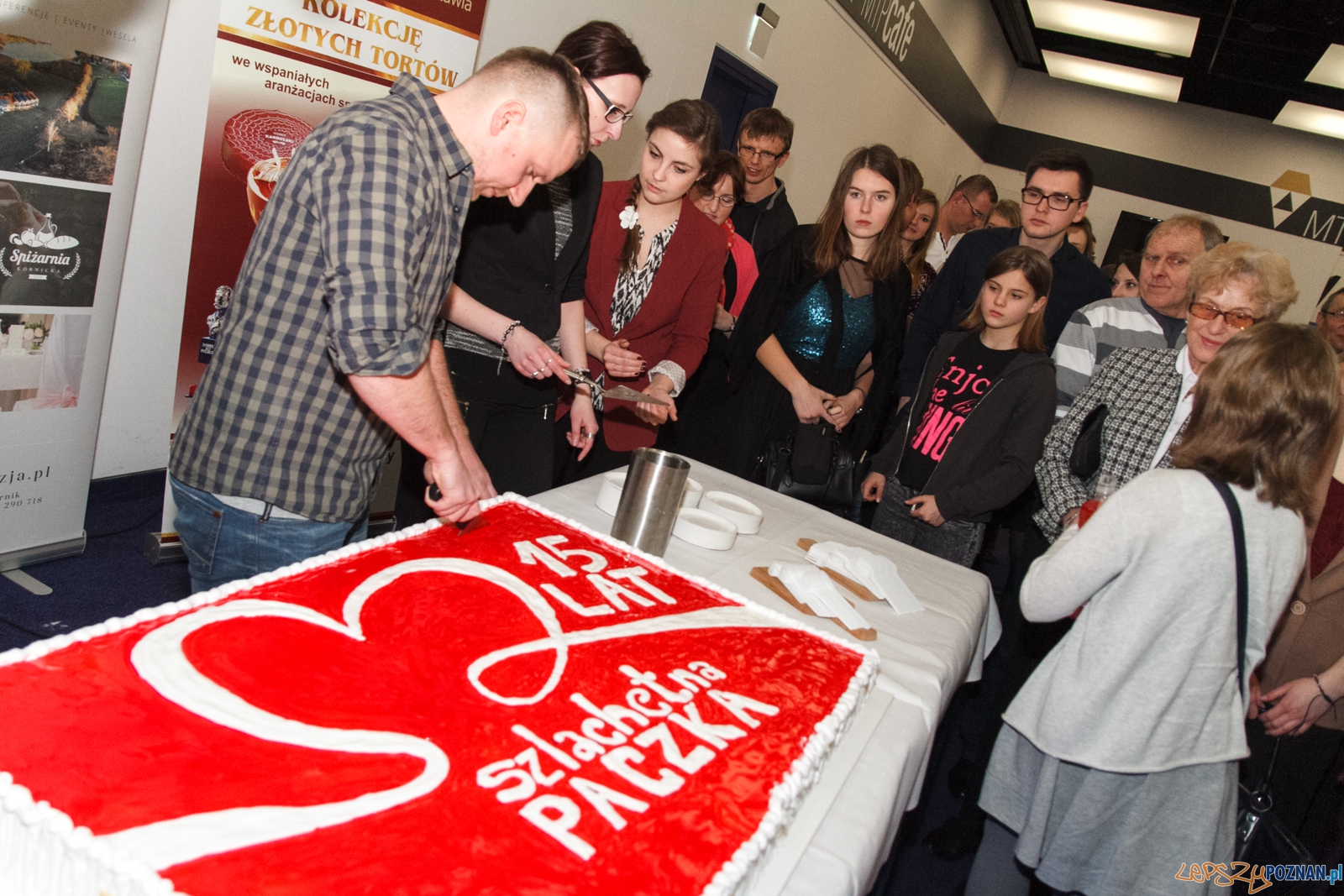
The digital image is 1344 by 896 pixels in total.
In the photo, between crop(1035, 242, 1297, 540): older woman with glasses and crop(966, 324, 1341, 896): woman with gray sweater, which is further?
crop(1035, 242, 1297, 540): older woman with glasses

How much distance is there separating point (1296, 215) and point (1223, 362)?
11.4m

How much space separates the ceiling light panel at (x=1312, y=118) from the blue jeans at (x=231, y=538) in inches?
448

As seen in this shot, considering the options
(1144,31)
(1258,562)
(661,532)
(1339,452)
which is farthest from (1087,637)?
(1144,31)

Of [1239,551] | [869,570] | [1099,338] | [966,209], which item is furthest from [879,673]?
[966,209]

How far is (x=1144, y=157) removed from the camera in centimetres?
1101

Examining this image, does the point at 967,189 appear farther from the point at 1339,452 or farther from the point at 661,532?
the point at 661,532

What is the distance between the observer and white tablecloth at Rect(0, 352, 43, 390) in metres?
2.27

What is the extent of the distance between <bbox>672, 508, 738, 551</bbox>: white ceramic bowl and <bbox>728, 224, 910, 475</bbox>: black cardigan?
1030 millimetres

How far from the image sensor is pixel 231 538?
4.52 ft

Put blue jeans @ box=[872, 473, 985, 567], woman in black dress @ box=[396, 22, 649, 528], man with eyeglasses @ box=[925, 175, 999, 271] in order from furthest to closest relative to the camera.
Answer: man with eyeglasses @ box=[925, 175, 999, 271] → blue jeans @ box=[872, 473, 985, 567] → woman in black dress @ box=[396, 22, 649, 528]

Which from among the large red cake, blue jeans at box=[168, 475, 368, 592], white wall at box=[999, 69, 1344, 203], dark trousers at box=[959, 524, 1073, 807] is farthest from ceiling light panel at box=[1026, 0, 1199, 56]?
blue jeans at box=[168, 475, 368, 592]

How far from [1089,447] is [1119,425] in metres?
0.09

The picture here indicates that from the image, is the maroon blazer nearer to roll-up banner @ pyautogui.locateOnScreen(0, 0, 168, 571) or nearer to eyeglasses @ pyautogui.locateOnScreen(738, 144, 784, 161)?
eyeglasses @ pyautogui.locateOnScreen(738, 144, 784, 161)

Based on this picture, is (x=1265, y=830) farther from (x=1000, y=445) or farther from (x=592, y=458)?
(x=592, y=458)
